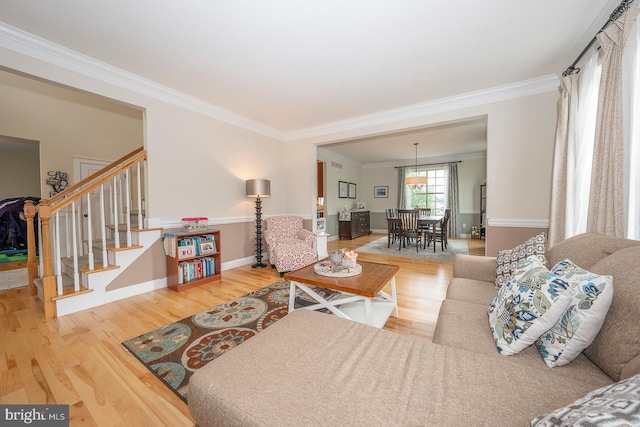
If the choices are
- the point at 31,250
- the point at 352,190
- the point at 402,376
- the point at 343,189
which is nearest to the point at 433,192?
the point at 352,190

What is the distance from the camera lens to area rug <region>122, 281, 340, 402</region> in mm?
1581

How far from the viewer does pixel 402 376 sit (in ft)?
2.91

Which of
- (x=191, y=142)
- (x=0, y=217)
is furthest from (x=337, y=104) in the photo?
(x=0, y=217)

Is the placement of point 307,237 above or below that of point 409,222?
below

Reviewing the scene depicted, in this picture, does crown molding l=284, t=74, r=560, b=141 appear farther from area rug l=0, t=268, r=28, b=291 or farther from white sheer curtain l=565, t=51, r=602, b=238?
area rug l=0, t=268, r=28, b=291

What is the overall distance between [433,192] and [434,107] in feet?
15.1

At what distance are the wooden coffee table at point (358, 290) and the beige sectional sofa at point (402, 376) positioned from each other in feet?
2.05

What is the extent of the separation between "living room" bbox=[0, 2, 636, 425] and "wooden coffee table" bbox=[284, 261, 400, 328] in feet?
1.26

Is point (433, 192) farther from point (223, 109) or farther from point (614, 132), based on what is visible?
point (223, 109)

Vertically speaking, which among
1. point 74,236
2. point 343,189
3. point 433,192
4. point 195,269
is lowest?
point 195,269

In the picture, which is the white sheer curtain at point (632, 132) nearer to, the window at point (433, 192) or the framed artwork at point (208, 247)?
the framed artwork at point (208, 247)

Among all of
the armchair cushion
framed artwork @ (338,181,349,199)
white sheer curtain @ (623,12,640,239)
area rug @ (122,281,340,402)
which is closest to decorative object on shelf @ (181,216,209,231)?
the armchair cushion

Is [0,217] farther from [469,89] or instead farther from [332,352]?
[469,89]

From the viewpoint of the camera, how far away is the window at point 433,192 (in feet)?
24.7
